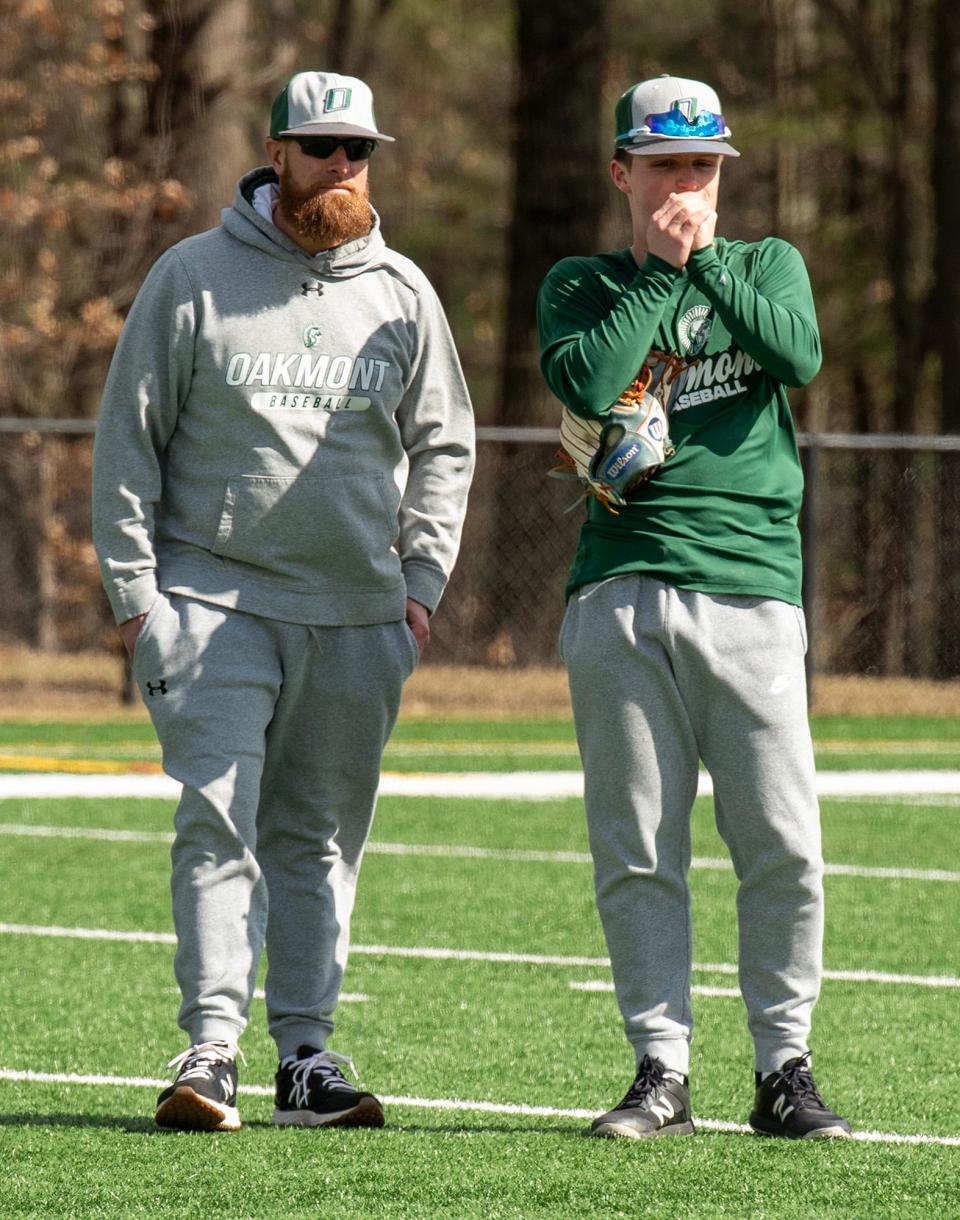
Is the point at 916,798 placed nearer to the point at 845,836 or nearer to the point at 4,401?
the point at 845,836

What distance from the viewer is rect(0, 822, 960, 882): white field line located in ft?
30.4

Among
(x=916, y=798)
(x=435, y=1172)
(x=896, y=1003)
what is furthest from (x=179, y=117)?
(x=435, y=1172)

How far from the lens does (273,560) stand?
4895 millimetres

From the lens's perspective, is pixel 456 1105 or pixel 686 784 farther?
pixel 456 1105

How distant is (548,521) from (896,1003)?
11687 mm

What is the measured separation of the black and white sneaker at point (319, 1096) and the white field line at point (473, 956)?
220 centimetres

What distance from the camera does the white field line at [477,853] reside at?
365 inches

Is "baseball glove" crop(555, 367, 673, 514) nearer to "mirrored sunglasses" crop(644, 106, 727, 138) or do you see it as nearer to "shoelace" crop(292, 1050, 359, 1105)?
"mirrored sunglasses" crop(644, 106, 727, 138)

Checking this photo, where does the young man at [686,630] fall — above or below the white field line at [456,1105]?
above

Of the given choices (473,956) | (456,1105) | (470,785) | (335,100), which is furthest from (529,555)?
(335,100)

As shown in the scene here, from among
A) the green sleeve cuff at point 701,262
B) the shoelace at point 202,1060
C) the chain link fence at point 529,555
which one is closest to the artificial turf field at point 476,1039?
the shoelace at point 202,1060

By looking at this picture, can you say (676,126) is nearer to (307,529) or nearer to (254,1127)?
(307,529)

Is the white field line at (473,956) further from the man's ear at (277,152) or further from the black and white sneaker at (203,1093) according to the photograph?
the man's ear at (277,152)

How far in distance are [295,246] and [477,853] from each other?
5249mm
